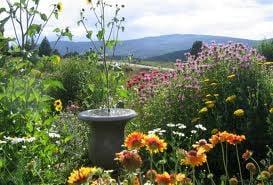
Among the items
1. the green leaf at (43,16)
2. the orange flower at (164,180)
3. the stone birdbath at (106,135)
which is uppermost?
the green leaf at (43,16)

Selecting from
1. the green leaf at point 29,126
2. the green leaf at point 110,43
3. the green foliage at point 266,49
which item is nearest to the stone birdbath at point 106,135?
the green leaf at point 110,43

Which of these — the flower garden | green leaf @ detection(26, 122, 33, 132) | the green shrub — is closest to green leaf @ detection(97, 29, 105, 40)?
the flower garden

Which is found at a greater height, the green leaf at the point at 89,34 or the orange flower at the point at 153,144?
A: the green leaf at the point at 89,34

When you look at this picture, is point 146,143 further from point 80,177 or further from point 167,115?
point 167,115

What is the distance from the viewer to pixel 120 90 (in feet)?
20.8

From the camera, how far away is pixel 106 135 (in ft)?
18.4

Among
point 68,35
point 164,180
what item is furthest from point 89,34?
point 164,180

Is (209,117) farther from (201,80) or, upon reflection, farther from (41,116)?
(41,116)

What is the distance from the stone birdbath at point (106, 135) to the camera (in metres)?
5.53

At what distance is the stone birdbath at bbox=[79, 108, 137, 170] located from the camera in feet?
18.1

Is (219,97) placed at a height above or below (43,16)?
below

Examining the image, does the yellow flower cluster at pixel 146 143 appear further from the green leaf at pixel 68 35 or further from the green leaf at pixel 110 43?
the green leaf at pixel 110 43

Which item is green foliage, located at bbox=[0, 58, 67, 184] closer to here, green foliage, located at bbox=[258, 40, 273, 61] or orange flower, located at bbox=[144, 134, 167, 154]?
orange flower, located at bbox=[144, 134, 167, 154]

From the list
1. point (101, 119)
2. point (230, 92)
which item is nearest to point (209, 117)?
point (230, 92)
